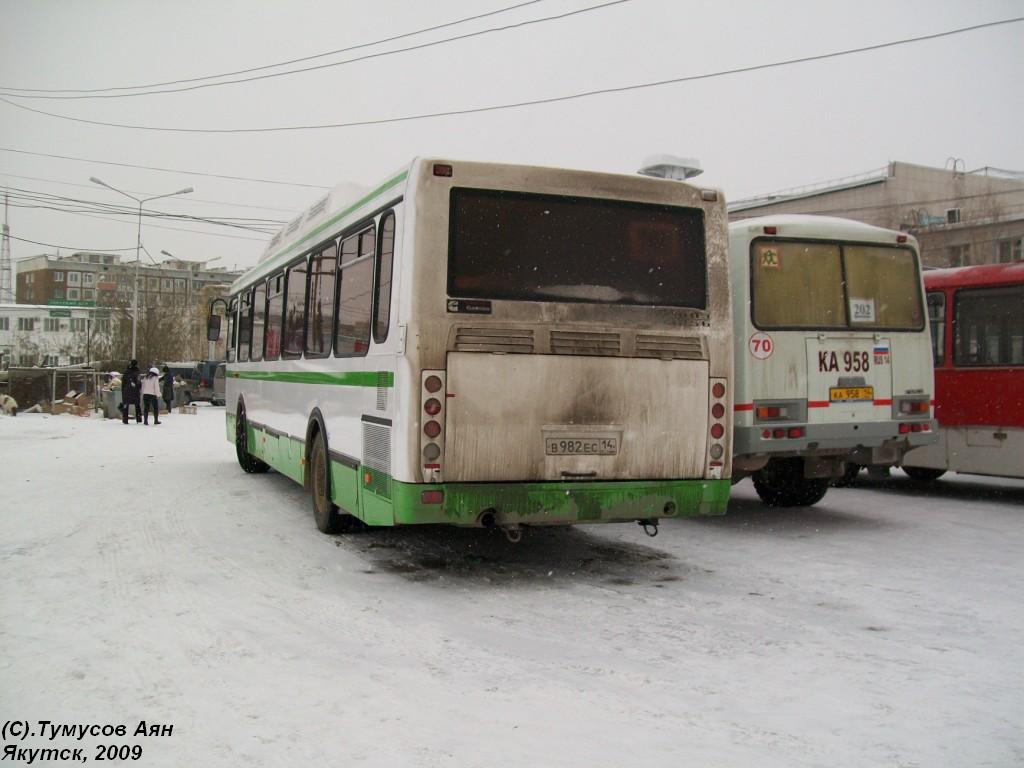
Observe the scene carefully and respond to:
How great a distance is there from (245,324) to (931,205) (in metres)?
69.0

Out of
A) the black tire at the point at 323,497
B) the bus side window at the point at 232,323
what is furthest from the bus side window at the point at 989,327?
the bus side window at the point at 232,323

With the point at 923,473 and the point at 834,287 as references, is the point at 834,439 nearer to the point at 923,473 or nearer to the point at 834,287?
the point at 834,287

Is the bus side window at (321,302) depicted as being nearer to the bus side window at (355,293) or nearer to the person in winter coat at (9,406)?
the bus side window at (355,293)

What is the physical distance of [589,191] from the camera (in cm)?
743

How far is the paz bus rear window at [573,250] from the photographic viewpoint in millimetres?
7066

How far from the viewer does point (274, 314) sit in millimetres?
12453

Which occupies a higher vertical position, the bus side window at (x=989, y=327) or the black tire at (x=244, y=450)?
the bus side window at (x=989, y=327)

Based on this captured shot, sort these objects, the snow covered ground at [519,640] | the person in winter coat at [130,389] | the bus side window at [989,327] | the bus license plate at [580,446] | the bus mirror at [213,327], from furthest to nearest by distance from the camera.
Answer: the person in winter coat at [130,389]
the bus mirror at [213,327]
the bus side window at [989,327]
the bus license plate at [580,446]
the snow covered ground at [519,640]

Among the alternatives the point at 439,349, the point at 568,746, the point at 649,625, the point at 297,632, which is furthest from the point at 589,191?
the point at 568,746

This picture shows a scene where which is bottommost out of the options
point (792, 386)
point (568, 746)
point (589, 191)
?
point (568, 746)

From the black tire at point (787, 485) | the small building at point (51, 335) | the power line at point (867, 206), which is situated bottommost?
the black tire at point (787, 485)

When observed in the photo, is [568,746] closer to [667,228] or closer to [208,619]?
[208,619]

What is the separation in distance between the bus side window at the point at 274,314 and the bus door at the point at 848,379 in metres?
6.34

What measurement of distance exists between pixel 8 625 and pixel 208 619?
1210mm
